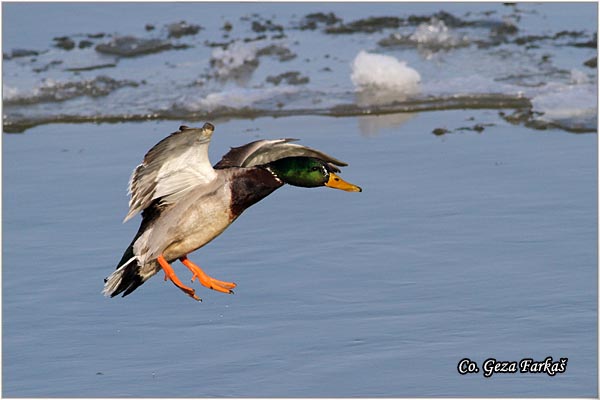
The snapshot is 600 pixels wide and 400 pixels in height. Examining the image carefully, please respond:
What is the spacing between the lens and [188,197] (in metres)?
6.54

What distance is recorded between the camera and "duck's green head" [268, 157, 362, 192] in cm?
664

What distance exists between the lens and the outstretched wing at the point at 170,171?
6.24 meters

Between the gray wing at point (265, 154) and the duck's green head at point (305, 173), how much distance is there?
0.11 meters

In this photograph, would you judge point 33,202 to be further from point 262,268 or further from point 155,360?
point 155,360

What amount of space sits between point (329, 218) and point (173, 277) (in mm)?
2121

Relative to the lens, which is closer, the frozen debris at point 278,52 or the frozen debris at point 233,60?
the frozen debris at point 233,60

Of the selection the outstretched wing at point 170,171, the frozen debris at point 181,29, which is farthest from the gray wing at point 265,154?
the frozen debris at point 181,29

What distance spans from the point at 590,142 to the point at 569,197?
1.49m

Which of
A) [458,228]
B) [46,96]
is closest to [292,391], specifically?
[458,228]

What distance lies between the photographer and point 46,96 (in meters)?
12.1

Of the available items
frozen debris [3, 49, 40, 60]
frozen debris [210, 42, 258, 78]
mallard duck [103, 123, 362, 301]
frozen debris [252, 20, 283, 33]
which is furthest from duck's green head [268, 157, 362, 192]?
frozen debris [252, 20, 283, 33]

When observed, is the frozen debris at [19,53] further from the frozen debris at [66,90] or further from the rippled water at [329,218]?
the frozen debris at [66,90]

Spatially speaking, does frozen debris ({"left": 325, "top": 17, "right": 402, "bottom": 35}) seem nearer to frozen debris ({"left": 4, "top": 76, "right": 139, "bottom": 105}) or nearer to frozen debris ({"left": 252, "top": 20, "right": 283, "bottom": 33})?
frozen debris ({"left": 252, "top": 20, "right": 283, "bottom": 33})

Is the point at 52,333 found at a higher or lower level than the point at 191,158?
lower
